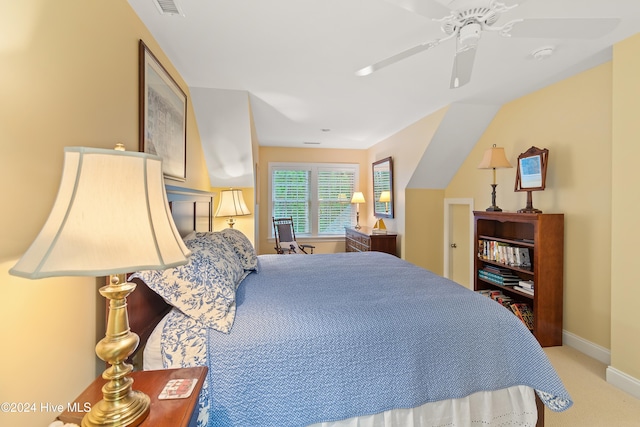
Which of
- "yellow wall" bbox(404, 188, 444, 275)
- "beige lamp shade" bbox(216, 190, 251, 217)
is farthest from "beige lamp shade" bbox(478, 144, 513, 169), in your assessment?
"beige lamp shade" bbox(216, 190, 251, 217)

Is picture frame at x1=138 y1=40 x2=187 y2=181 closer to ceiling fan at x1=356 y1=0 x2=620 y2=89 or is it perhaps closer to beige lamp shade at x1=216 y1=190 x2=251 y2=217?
beige lamp shade at x1=216 y1=190 x2=251 y2=217

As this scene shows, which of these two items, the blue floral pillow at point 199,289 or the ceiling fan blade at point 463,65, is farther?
the ceiling fan blade at point 463,65

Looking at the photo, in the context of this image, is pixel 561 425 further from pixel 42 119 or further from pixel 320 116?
pixel 320 116

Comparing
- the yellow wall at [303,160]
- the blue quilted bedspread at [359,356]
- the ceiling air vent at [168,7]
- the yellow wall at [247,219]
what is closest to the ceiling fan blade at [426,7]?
the ceiling air vent at [168,7]

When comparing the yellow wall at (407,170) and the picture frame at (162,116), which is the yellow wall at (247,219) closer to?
the picture frame at (162,116)

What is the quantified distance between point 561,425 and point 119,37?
335cm

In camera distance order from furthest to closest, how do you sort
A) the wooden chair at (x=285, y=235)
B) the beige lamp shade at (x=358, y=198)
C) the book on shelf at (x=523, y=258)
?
1. the beige lamp shade at (x=358, y=198)
2. the wooden chair at (x=285, y=235)
3. the book on shelf at (x=523, y=258)

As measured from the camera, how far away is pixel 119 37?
4.97 ft

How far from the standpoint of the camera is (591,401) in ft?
6.41

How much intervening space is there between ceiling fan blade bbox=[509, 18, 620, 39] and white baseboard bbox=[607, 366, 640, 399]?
7.42 feet

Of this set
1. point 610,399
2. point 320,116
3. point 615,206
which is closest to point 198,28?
point 320,116

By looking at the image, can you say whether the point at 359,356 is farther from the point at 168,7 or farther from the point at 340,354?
the point at 168,7

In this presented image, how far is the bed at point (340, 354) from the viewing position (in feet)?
4.07

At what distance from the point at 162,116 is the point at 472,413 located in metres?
2.66
